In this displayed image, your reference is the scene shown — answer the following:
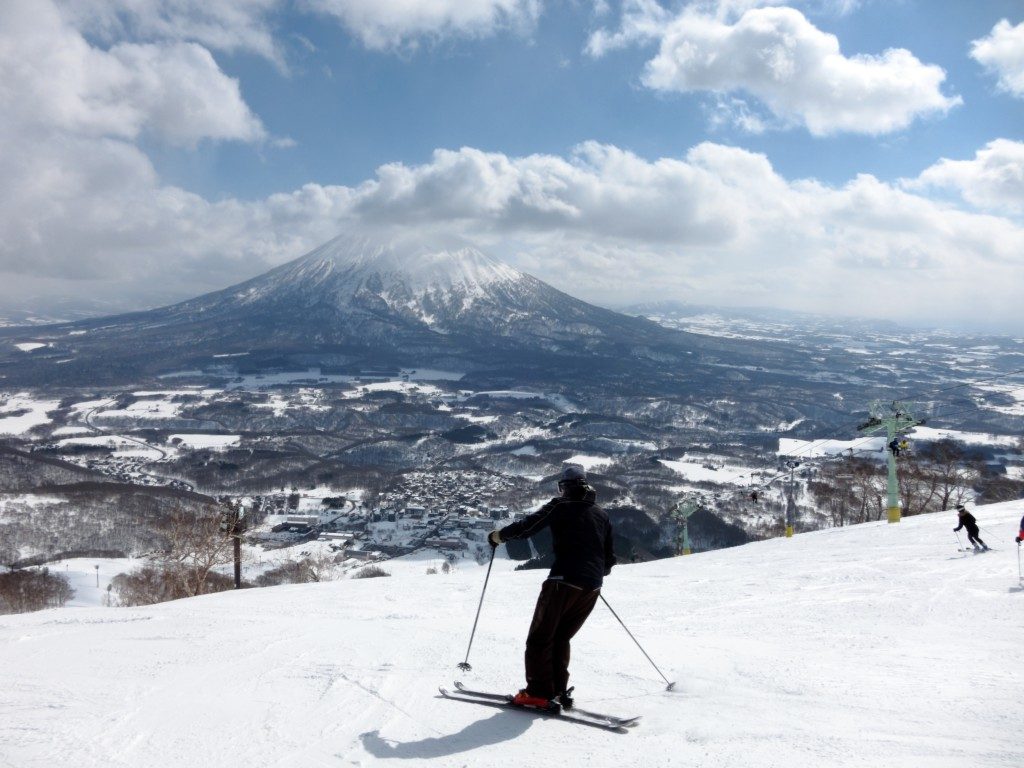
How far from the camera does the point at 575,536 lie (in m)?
4.49

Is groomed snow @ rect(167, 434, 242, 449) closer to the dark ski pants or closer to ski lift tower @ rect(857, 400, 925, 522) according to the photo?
ski lift tower @ rect(857, 400, 925, 522)

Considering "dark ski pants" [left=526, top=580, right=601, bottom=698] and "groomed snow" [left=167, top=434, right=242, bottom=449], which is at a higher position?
"dark ski pants" [left=526, top=580, right=601, bottom=698]

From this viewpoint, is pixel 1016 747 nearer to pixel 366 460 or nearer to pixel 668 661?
pixel 668 661

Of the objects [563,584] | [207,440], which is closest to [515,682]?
[563,584]

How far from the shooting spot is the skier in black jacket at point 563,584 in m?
4.41

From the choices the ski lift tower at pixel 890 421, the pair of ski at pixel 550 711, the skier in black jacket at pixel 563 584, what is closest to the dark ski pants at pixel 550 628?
the skier in black jacket at pixel 563 584

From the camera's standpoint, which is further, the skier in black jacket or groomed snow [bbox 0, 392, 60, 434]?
groomed snow [bbox 0, 392, 60, 434]

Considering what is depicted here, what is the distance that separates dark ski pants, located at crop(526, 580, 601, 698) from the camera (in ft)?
14.5

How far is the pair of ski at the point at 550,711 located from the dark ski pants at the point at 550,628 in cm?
12

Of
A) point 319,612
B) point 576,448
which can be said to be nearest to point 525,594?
point 319,612

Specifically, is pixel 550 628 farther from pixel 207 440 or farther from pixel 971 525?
pixel 207 440

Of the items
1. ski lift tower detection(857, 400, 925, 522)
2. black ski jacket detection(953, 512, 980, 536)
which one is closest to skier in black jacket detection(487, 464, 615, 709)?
black ski jacket detection(953, 512, 980, 536)

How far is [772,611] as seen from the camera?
827 cm

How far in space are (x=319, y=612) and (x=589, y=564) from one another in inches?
214
